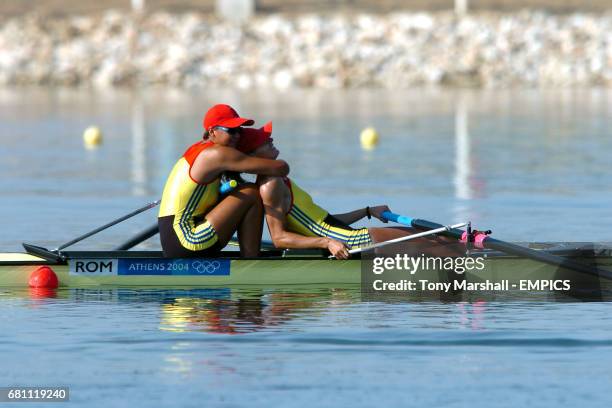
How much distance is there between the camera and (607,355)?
37.0 ft

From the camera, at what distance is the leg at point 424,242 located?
45.9 ft

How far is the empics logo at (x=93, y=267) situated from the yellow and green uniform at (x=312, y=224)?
159cm

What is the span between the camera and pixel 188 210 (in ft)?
45.8

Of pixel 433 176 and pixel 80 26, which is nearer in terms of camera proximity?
pixel 433 176

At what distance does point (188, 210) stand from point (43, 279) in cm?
143

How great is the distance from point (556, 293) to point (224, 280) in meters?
2.86

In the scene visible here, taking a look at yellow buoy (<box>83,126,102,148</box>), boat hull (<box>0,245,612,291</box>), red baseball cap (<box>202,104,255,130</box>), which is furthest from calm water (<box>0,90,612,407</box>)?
red baseball cap (<box>202,104,255,130</box>)

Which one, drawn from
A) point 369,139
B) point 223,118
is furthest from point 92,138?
point 223,118

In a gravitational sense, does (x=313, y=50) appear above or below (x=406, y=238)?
above

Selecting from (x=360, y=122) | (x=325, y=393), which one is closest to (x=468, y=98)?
(x=360, y=122)

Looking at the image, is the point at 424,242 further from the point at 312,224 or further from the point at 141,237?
the point at 141,237

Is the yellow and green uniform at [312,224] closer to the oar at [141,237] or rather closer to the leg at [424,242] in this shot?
the leg at [424,242]

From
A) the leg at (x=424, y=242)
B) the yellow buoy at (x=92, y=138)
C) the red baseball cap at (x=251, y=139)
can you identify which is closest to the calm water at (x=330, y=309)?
the yellow buoy at (x=92, y=138)

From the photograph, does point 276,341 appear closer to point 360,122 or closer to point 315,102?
point 360,122
